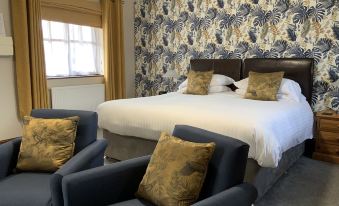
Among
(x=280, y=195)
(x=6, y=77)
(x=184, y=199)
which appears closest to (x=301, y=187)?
(x=280, y=195)

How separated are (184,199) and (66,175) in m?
0.67

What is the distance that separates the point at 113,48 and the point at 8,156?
3585mm

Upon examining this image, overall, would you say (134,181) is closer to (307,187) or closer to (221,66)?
(307,187)

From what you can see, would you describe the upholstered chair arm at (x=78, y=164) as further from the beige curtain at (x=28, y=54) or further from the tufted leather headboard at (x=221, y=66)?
the tufted leather headboard at (x=221, y=66)

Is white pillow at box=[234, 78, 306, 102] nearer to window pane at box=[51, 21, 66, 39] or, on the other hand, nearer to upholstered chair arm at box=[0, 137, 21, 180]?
upholstered chair arm at box=[0, 137, 21, 180]

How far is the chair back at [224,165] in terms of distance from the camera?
1.60 m

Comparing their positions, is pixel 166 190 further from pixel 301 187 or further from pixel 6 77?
pixel 6 77

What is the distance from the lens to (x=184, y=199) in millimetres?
1574

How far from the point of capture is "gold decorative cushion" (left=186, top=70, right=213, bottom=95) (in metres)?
4.27

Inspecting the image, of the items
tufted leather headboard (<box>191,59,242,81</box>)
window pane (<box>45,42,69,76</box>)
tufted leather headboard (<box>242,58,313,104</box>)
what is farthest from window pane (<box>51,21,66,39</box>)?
tufted leather headboard (<box>242,58,313,104</box>)

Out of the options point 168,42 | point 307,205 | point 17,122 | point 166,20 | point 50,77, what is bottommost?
point 307,205

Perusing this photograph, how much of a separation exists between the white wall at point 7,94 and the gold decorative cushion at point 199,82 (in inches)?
98.1

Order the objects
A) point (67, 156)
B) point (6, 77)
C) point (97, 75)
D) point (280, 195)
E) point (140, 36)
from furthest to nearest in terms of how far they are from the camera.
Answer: point (140, 36) < point (97, 75) < point (6, 77) < point (280, 195) < point (67, 156)

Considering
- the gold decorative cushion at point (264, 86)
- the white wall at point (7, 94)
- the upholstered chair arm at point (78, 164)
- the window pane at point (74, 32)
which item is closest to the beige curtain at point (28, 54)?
the white wall at point (7, 94)
